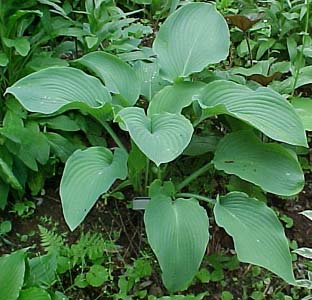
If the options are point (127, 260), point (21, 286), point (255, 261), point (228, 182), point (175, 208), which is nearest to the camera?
point (21, 286)

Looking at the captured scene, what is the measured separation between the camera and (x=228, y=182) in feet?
8.72

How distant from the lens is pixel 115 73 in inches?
99.0

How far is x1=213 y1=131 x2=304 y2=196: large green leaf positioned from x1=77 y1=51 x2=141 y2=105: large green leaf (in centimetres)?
41

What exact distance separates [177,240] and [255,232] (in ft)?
0.89

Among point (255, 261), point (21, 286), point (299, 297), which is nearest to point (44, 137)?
point (21, 286)

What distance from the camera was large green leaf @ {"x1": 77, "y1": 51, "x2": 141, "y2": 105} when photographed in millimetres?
2476

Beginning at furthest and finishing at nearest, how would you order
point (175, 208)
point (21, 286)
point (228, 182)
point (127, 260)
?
point (228, 182) < point (127, 260) < point (175, 208) < point (21, 286)

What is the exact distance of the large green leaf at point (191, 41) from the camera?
2.49 metres

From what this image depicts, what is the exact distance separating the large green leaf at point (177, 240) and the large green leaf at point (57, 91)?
470 millimetres

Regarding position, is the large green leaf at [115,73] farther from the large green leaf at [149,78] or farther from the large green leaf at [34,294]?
the large green leaf at [34,294]

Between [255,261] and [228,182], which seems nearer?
[255,261]

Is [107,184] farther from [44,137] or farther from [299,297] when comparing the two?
[299,297]

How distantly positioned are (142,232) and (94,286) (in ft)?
1.08

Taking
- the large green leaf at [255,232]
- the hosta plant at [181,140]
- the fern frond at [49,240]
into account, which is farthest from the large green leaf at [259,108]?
the fern frond at [49,240]
